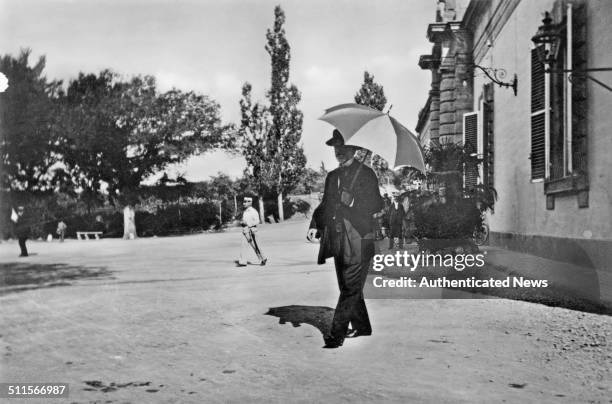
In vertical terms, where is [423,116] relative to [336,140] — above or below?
above

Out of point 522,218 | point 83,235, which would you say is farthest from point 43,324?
point 83,235

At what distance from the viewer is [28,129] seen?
8227 millimetres

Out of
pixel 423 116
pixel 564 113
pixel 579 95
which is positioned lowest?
pixel 564 113

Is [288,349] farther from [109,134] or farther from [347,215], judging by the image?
[109,134]

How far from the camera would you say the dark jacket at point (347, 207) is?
4.59 m

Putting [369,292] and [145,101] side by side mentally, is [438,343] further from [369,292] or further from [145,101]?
[145,101]

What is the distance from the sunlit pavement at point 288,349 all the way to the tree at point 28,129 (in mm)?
1717

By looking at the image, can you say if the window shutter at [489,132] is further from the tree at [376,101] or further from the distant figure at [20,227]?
the distant figure at [20,227]

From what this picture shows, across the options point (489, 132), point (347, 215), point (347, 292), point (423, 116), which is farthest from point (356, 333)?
point (423, 116)

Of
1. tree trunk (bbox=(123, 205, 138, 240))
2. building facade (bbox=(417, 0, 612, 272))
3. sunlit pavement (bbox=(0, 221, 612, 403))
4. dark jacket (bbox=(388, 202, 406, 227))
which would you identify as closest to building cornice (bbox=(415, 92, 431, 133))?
building facade (bbox=(417, 0, 612, 272))

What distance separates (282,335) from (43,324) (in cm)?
262

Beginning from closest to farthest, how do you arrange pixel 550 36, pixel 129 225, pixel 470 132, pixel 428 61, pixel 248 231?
pixel 550 36 → pixel 248 231 → pixel 470 132 → pixel 428 61 → pixel 129 225

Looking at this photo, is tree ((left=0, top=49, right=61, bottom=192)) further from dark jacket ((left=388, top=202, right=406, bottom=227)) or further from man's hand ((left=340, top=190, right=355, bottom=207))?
dark jacket ((left=388, top=202, right=406, bottom=227))

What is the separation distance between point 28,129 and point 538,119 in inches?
309
